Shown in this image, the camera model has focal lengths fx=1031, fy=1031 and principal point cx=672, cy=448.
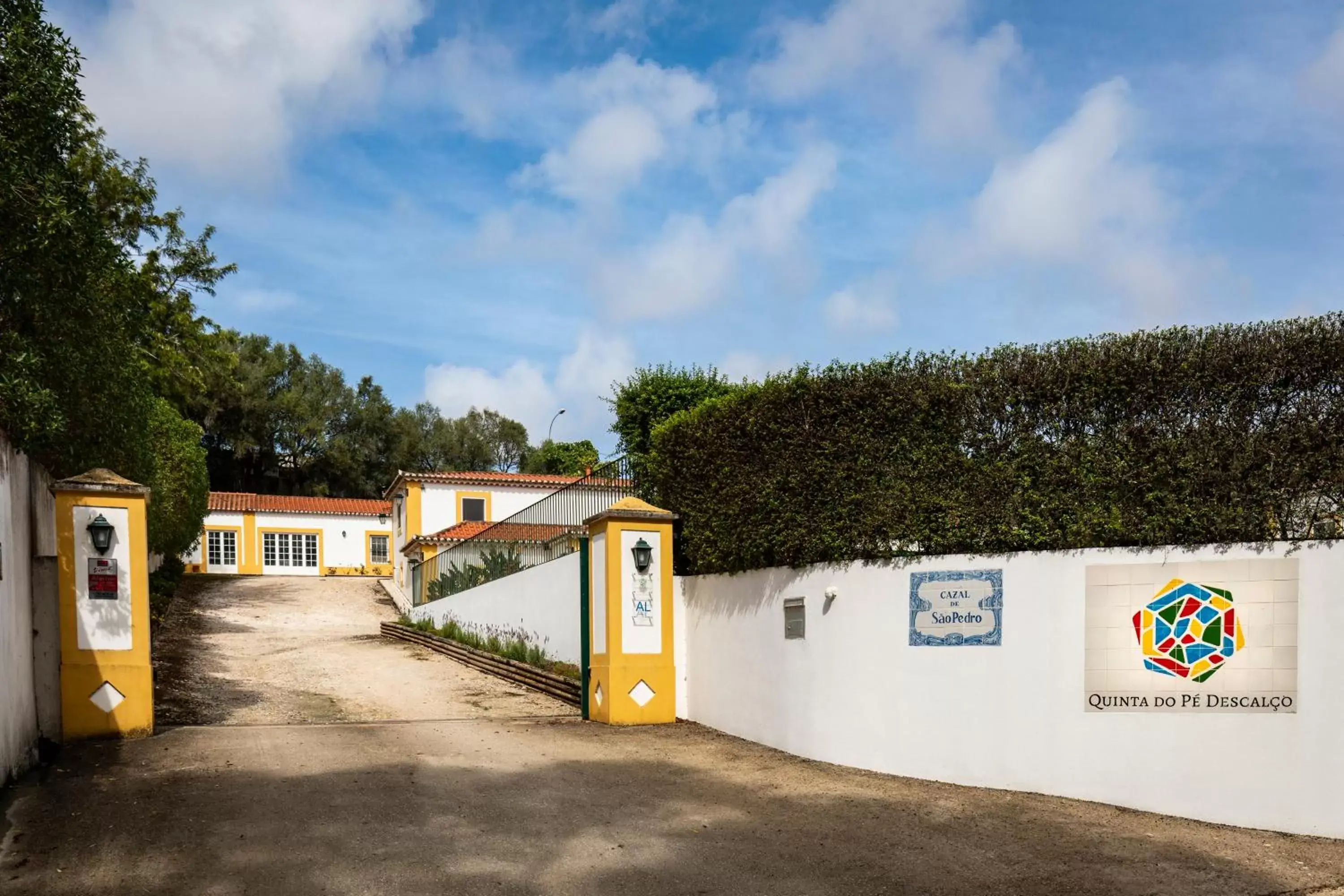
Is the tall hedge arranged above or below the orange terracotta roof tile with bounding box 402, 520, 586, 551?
above

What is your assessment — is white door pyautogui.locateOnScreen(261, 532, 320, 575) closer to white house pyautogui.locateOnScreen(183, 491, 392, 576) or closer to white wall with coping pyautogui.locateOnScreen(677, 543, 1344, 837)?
white house pyautogui.locateOnScreen(183, 491, 392, 576)

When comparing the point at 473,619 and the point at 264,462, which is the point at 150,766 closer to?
the point at 473,619

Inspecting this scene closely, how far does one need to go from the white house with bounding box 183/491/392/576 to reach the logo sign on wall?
42862 mm

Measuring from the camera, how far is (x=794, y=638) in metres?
10.1

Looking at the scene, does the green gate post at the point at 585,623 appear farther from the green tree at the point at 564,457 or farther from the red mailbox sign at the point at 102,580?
the green tree at the point at 564,457

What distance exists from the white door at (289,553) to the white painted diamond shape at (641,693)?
40.1 meters

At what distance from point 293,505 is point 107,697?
132 feet

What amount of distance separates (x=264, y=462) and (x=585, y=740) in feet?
177

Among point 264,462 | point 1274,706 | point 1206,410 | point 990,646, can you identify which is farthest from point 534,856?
point 264,462

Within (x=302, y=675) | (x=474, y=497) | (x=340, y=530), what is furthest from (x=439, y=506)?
(x=302, y=675)

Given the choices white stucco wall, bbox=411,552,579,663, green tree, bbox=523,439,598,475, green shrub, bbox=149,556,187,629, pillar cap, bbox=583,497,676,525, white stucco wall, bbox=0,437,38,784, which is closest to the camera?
white stucco wall, bbox=0,437,38,784

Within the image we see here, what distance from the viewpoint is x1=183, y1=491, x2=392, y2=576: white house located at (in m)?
47.0

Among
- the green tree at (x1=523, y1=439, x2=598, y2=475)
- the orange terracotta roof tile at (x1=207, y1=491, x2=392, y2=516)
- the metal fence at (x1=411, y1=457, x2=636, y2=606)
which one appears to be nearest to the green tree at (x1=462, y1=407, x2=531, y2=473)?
the green tree at (x1=523, y1=439, x2=598, y2=475)

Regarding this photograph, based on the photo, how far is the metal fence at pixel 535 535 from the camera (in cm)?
1441
